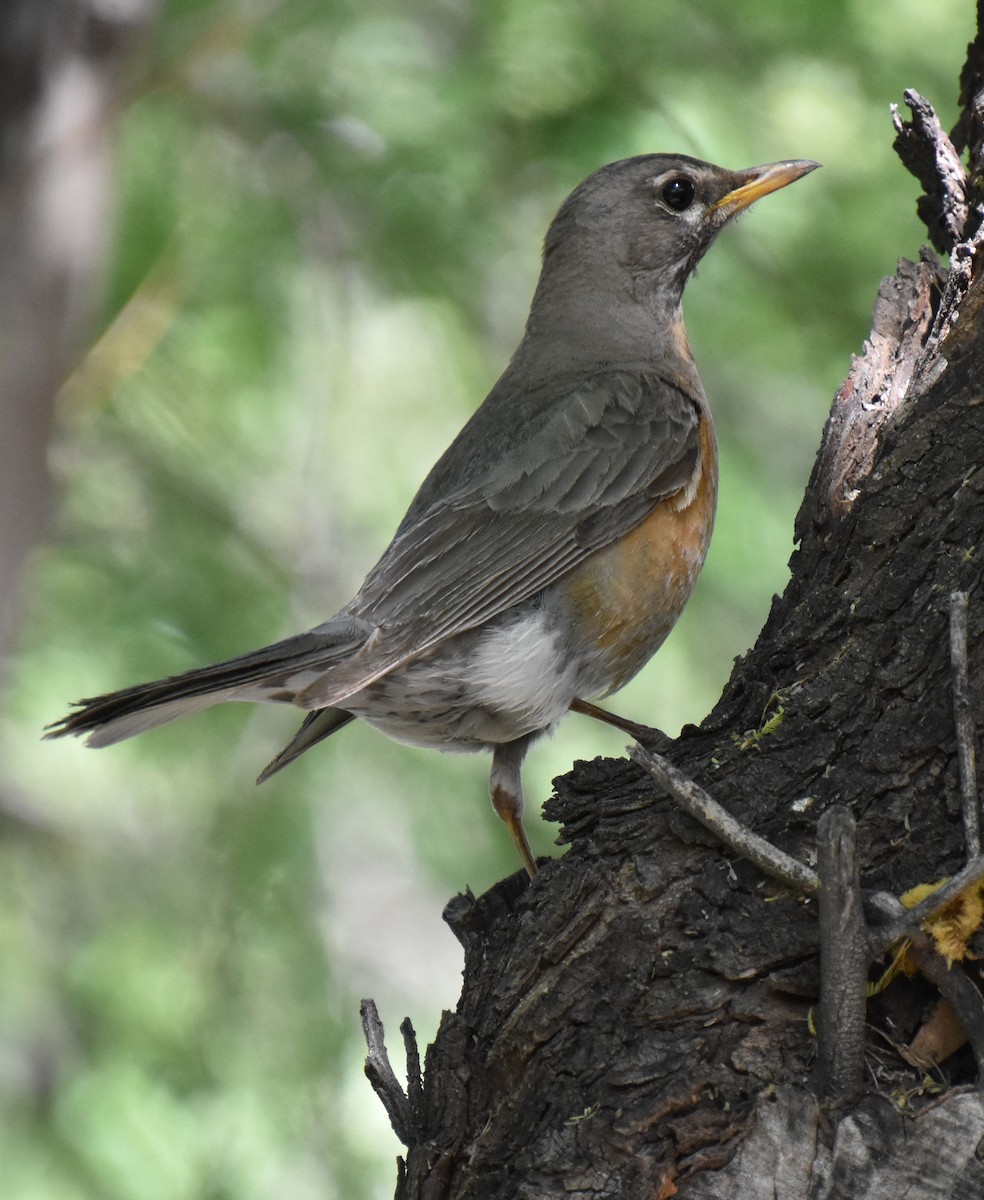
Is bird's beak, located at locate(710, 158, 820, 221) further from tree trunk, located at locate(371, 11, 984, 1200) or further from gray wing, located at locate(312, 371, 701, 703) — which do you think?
tree trunk, located at locate(371, 11, 984, 1200)

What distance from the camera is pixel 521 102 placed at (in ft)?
16.5

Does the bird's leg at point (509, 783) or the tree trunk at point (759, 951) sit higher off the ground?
the bird's leg at point (509, 783)

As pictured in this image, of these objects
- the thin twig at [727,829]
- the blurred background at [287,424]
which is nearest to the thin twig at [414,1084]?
the thin twig at [727,829]

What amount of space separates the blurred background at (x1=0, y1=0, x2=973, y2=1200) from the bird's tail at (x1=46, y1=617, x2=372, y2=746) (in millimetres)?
1374

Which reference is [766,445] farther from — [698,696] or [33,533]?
[33,533]

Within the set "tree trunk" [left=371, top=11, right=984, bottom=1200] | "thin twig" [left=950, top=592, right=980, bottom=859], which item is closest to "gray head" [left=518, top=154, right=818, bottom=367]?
"tree trunk" [left=371, top=11, right=984, bottom=1200]

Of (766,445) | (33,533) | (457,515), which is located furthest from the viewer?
(766,445)

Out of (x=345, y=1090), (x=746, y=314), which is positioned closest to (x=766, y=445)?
(x=746, y=314)

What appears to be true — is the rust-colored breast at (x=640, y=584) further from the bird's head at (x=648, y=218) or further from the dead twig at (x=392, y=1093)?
the dead twig at (x=392, y=1093)

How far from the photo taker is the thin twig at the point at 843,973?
2.09m

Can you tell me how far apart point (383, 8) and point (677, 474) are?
8.73 feet

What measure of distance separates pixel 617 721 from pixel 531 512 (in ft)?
1.97

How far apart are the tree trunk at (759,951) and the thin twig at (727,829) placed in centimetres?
4

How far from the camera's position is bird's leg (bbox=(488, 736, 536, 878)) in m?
3.88
